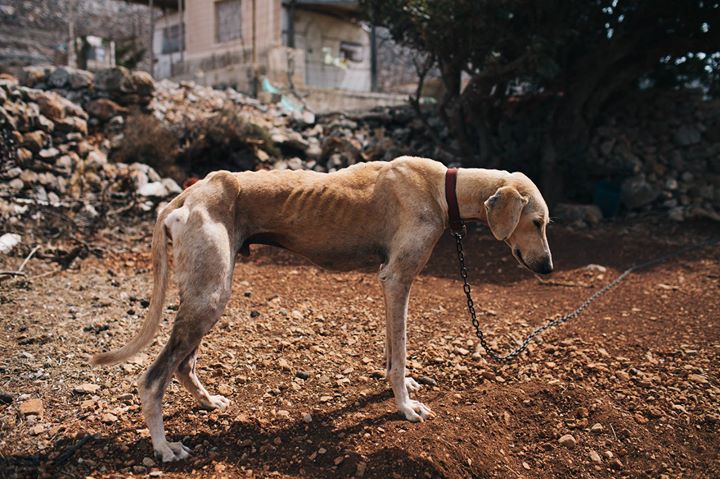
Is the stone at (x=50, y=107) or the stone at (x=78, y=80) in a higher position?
the stone at (x=78, y=80)

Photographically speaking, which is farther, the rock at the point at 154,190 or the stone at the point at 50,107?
the stone at the point at 50,107

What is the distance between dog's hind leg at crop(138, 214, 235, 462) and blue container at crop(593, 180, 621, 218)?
995 centimetres

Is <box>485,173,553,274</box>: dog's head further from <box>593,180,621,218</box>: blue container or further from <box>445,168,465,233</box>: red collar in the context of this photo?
<box>593,180,621,218</box>: blue container

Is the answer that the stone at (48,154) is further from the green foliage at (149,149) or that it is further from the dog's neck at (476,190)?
the dog's neck at (476,190)

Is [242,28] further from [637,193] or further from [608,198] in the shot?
[637,193]

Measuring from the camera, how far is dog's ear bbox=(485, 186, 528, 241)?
11.1 ft

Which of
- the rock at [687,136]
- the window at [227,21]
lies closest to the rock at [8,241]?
the window at [227,21]

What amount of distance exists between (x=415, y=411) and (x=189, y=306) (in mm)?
1611

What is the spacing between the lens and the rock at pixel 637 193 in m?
11.3

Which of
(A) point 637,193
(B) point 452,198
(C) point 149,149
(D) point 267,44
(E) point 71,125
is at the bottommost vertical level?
(A) point 637,193

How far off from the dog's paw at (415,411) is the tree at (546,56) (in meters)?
7.35

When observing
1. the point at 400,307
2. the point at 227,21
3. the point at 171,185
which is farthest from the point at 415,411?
the point at 227,21

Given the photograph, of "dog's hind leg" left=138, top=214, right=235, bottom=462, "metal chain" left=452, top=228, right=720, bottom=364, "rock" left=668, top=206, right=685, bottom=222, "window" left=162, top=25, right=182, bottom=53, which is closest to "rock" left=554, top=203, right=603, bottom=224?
"rock" left=668, top=206, right=685, bottom=222

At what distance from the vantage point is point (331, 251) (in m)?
3.62
